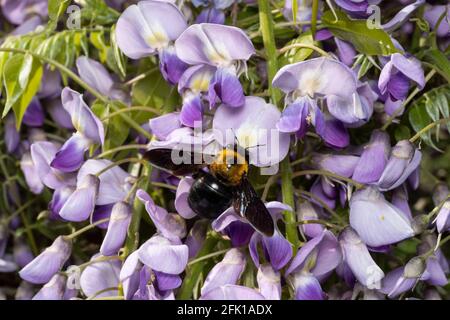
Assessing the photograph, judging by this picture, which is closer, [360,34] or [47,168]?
[360,34]

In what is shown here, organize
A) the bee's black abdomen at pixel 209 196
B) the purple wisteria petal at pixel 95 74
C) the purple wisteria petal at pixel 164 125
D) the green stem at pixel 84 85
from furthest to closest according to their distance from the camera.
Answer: the purple wisteria petal at pixel 95 74 < the green stem at pixel 84 85 < the purple wisteria petal at pixel 164 125 < the bee's black abdomen at pixel 209 196

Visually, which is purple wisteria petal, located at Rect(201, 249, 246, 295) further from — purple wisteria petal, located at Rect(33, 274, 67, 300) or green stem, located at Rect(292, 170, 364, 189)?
purple wisteria petal, located at Rect(33, 274, 67, 300)

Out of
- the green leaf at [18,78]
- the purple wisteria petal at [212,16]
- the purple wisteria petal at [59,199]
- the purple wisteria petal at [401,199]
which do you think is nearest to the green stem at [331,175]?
the purple wisteria petal at [401,199]

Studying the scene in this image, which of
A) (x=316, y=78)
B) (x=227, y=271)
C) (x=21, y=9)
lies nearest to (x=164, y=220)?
(x=227, y=271)

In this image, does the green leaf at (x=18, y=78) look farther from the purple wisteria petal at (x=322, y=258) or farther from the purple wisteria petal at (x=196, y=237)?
the purple wisteria petal at (x=322, y=258)

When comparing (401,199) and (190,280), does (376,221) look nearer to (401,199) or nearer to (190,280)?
(401,199)

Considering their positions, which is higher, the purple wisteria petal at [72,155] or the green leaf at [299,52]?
the green leaf at [299,52]
